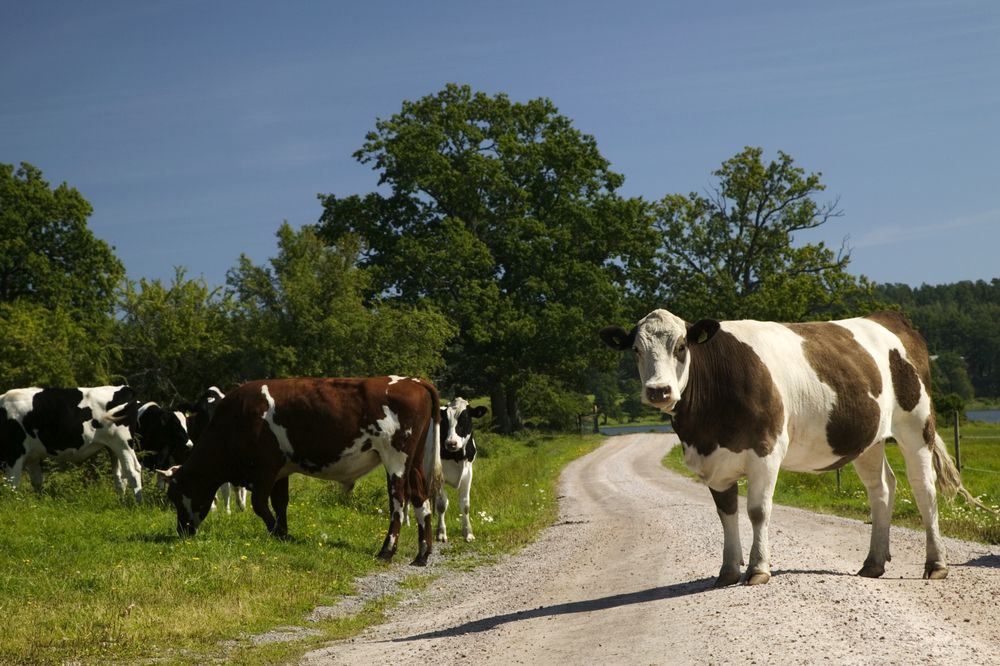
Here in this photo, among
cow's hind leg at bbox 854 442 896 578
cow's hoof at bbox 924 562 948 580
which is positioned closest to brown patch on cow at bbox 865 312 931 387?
cow's hind leg at bbox 854 442 896 578

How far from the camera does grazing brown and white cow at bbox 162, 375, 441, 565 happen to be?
15828mm

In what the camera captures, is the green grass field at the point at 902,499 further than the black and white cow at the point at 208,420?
No

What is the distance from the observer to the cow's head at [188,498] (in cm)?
1586

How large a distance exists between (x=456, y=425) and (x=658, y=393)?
9518 mm

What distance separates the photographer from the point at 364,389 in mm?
16031

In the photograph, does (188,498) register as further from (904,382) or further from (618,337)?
(904,382)

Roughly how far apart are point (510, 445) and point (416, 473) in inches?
1425

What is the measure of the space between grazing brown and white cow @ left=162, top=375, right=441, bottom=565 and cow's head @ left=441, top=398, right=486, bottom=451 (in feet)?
8.49

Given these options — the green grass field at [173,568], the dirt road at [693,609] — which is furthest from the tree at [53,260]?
the dirt road at [693,609]

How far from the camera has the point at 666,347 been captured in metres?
10.1

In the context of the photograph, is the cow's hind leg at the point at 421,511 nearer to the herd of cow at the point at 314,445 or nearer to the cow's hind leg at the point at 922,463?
the herd of cow at the point at 314,445

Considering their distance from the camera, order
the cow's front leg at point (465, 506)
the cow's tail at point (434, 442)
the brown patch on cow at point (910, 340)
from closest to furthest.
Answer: the brown patch on cow at point (910, 340), the cow's tail at point (434, 442), the cow's front leg at point (465, 506)

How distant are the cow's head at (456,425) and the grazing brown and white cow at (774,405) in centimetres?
866

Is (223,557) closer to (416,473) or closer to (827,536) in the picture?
(416,473)
